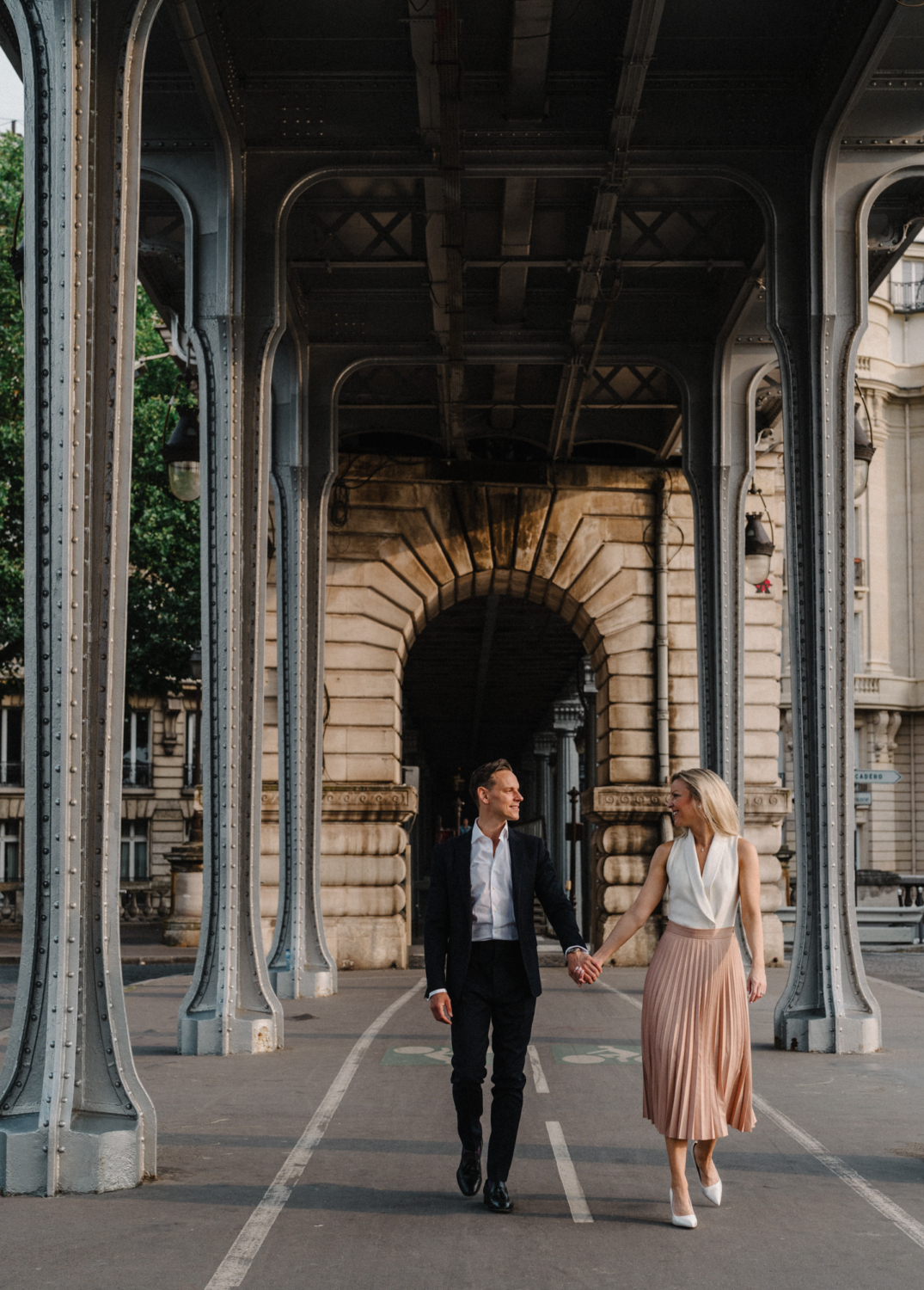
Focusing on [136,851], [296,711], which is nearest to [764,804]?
[296,711]

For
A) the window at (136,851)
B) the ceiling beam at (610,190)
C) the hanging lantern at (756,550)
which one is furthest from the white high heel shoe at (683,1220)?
the window at (136,851)

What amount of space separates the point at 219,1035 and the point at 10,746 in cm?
4312

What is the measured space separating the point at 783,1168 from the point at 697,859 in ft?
6.97

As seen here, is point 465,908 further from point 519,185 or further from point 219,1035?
point 519,185

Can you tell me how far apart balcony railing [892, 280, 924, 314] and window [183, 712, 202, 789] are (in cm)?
3122

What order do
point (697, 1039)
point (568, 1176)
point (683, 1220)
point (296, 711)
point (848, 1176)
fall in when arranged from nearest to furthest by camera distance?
point (683, 1220) < point (697, 1039) < point (568, 1176) < point (848, 1176) < point (296, 711)

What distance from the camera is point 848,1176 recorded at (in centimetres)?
763

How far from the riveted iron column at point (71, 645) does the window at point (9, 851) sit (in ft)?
147

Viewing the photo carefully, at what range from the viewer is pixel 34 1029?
7105 mm

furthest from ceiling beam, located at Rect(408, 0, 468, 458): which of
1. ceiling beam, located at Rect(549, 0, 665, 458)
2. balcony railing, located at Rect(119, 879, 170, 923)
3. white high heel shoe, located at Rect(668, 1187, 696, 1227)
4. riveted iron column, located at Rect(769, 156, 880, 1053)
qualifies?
balcony railing, located at Rect(119, 879, 170, 923)

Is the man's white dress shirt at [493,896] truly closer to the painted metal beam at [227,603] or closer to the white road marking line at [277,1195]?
the white road marking line at [277,1195]

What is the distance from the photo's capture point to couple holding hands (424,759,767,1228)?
21.5 ft

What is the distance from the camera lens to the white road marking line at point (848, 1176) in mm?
6551

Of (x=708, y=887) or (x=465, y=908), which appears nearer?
(x=708, y=887)
